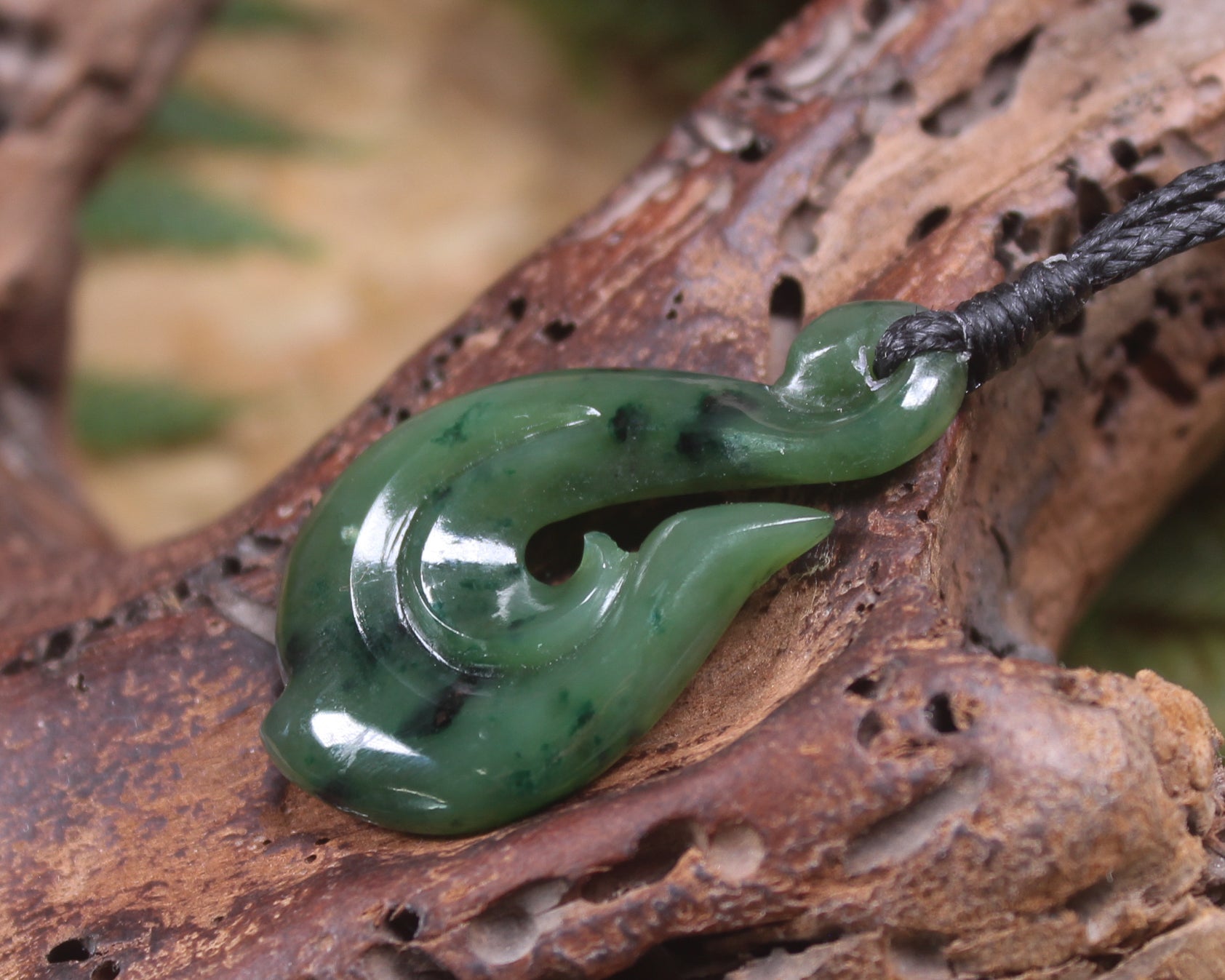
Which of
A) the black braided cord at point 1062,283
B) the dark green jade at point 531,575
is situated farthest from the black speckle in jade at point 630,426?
the black braided cord at point 1062,283

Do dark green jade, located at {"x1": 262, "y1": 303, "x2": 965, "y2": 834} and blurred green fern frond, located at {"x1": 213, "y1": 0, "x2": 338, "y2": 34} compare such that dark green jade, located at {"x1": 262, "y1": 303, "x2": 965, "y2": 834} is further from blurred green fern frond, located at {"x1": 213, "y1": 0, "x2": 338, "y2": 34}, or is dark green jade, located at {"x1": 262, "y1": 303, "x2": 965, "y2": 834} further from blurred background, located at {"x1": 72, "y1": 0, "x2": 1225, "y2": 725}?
blurred green fern frond, located at {"x1": 213, "y1": 0, "x2": 338, "y2": 34}

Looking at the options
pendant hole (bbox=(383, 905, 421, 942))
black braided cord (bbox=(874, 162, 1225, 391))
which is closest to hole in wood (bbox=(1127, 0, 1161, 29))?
black braided cord (bbox=(874, 162, 1225, 391))

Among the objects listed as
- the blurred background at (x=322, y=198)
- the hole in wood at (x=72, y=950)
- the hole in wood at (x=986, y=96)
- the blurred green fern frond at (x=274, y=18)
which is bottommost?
the hole in wood at (x=72, y=950)

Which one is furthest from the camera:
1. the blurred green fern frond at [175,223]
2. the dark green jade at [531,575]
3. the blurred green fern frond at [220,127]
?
the blurred green fern frond at [220,127]

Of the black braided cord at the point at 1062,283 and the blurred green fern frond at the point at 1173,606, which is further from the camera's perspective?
the blurred green fern frond at the point at 1173,606

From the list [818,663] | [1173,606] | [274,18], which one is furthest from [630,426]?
[274,18]

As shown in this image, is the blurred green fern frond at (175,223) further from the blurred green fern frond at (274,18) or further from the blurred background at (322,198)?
the blurred green fern frond at (274,18)

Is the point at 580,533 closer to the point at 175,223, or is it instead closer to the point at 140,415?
the point at 140,415
